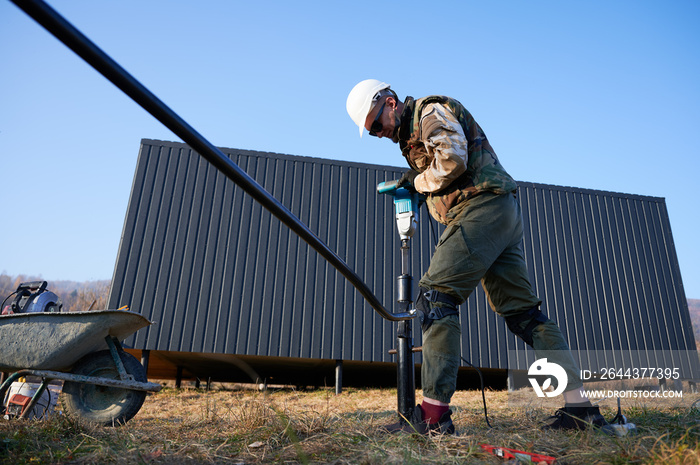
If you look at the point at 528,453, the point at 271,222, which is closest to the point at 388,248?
the point at 271,222

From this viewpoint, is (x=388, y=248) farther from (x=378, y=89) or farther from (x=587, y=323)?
(x=378, y=89)

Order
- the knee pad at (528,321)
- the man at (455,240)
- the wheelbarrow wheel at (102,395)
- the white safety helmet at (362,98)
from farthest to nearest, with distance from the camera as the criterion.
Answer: the wheelbarrow wheel at (102,395), the white safety helmet at (362,98), the knee pad at (528,321), the man at (455,240)

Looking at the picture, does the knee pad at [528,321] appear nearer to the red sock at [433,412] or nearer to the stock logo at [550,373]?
the stock logo at [550,373]

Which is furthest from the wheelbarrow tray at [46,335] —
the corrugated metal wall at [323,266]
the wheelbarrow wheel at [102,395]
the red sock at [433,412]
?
the corrugated metal wall at [323,266]

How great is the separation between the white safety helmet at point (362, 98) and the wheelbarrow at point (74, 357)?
1.91 m

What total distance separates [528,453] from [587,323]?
760cm

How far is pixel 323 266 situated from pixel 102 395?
194 inches

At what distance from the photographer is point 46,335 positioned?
2803mm

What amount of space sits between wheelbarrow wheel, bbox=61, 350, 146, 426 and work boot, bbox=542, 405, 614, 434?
2354mm

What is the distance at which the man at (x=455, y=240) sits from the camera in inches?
73.3

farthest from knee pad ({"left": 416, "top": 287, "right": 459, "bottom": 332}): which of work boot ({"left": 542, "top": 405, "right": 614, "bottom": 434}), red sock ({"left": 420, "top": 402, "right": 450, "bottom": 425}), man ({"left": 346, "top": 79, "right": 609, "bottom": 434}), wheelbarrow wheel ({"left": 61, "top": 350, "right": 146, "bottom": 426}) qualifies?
wheelbarrow wheel ({"left": 61, "top": 350, "right": 146, "bottom": 426})

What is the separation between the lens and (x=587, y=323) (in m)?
8.02

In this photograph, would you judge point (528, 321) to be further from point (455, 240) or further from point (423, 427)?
point (423, 427)

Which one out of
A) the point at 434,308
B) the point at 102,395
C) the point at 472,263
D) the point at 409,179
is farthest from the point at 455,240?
the point at 102,395
